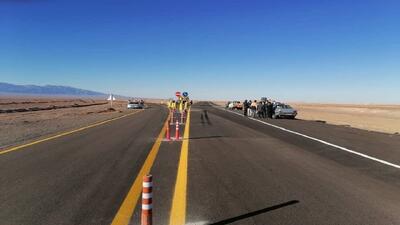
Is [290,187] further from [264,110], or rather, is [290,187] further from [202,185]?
[264,110]

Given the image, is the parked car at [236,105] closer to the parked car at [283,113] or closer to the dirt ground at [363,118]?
the dirt ground at [363,118]

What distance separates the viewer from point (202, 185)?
9023 millimetres

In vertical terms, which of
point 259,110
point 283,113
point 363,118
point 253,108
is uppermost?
point 253,108

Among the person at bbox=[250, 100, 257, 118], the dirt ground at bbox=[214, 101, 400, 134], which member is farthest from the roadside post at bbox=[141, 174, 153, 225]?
the person at bbox=[250, 100, 257, 118]

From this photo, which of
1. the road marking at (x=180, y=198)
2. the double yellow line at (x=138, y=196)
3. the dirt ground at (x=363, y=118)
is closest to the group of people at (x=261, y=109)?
the dirt ground at (x=363, y=118)

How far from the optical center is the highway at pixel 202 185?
669 cm

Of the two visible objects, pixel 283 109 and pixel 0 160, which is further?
pixel 283 109

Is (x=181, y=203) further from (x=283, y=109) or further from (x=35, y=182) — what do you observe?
(x=283, y=109)

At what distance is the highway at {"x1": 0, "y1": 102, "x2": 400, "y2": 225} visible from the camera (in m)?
6.69

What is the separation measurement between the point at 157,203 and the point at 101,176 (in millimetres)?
2823

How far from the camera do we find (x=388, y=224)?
20.9 feet

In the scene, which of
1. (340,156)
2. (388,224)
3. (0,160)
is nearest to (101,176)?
(0,160)

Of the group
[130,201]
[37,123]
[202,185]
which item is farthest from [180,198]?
[37,123]

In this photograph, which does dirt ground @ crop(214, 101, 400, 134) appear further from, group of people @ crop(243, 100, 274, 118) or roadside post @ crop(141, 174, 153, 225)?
roadside post @ crop(141, 174, 153, 225)
